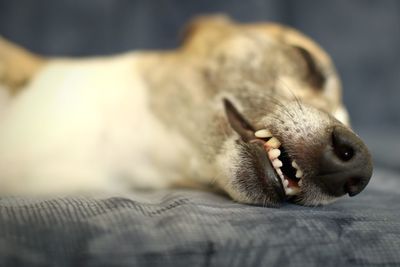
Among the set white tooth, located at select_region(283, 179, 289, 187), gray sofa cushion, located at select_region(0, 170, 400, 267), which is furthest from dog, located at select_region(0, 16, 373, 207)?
gray sofa cushion, located at select_region(0, 170, 400, 267)

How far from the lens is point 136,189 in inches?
59.1

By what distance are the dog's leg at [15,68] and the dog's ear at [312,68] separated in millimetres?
863

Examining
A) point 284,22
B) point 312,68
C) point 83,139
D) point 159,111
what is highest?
point 284,22

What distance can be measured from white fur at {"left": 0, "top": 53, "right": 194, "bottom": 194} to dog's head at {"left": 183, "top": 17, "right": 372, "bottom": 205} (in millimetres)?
241

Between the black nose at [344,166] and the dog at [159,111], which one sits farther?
the dog at [159,111]

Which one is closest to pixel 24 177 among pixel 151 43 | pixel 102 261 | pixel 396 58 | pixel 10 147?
pixel 10 147

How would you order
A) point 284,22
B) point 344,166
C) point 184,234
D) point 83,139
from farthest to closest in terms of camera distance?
point 284,22, point 83,139, point 344,166, point 184,234

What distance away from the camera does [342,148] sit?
1.09 metres

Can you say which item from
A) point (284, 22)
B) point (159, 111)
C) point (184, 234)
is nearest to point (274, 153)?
point (184, 234)

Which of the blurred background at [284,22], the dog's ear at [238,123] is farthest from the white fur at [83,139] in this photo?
the blurred background at [284,22]

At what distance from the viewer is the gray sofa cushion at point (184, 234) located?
82 cm

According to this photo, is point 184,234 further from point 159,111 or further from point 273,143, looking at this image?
point 159,111

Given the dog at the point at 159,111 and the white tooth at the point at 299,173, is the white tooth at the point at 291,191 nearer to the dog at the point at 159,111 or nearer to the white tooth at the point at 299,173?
the white tooth at the point at 299,173

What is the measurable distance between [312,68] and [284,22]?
1.09m
